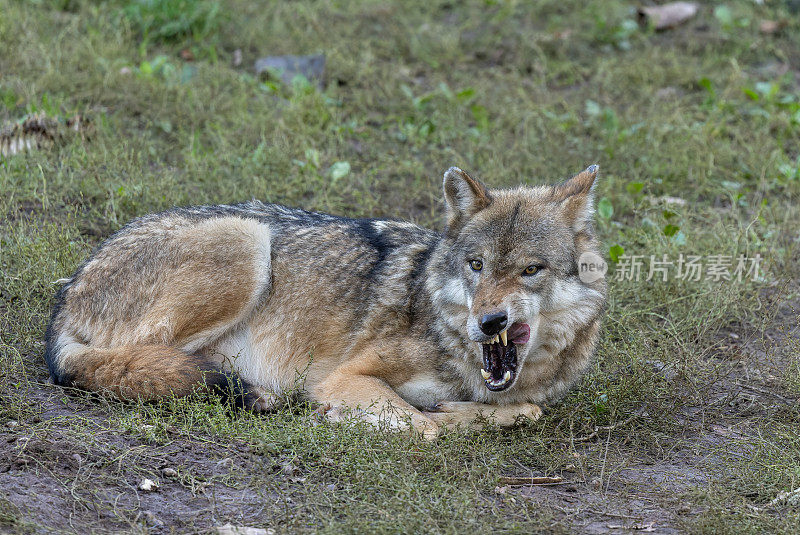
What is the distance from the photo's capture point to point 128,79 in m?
8.44

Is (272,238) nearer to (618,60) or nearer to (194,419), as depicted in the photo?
(194,419)

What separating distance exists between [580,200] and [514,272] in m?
0.64

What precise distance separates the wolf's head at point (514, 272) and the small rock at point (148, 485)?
5.76ft

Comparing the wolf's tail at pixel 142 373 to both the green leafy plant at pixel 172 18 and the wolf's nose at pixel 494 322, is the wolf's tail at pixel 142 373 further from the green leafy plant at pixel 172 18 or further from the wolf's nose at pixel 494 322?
the green leafy plant at pixel 172 18

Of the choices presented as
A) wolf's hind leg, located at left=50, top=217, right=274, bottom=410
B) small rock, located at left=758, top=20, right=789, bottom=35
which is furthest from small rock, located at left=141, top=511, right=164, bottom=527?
small rock, located at left=758, top=20, right=789, bottom=35

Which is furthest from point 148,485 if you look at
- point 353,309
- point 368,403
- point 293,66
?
point 293,66

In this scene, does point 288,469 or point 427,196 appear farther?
point 427,196

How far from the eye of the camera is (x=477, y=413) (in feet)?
15.9

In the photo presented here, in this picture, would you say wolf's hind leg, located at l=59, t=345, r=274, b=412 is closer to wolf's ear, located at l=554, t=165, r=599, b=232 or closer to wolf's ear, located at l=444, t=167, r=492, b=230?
wolf's ear, located at l=444, t=167, r=492, b=230

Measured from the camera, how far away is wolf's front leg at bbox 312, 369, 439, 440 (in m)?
4.63

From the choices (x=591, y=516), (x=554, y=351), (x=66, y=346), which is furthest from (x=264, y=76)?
(x=591, y=516)

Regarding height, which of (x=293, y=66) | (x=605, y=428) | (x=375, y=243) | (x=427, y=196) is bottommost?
(x=605, y=428)

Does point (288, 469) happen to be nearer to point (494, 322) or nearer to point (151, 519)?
point (151, 519)

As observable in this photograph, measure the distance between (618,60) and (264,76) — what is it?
13.9 feet
